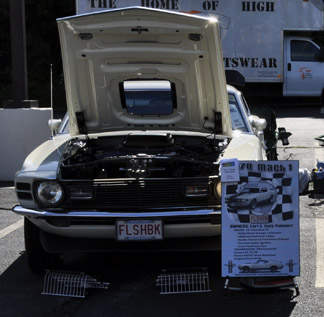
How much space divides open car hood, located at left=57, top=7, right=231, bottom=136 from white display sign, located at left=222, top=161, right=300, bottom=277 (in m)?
1.28

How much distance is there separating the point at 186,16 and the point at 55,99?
693 inches

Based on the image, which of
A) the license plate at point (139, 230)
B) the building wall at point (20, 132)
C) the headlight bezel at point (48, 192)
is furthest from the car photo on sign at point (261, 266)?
the building wall at point (20, 132)

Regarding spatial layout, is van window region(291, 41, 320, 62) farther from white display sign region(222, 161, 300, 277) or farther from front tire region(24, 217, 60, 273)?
white display sign region(222, 161, 300, 277)

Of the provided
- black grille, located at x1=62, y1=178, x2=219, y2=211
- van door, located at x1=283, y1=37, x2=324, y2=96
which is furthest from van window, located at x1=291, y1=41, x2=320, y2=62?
black grille, located at x1=62, y1=178, x2=219, y2=211

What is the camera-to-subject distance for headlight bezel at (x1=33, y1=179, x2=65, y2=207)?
514cm

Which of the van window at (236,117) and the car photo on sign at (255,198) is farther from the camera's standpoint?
the van window at (236,117)

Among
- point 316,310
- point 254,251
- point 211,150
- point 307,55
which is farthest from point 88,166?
point 307,55

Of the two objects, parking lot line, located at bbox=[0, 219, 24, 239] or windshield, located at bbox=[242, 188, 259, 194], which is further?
parking lot line, located at bbox=[0, 219, 24, 239]

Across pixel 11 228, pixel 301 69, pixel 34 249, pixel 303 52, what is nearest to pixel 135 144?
pixel 34 249

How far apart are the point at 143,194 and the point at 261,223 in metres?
0.90

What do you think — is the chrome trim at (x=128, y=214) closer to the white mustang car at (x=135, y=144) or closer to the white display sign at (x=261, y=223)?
the white mustang car at (x=135, y=144)

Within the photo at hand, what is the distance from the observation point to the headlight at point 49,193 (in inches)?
203

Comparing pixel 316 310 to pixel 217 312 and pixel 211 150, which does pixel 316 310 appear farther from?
pixel 211 150

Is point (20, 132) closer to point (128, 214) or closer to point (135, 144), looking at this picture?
point (135, 144)
